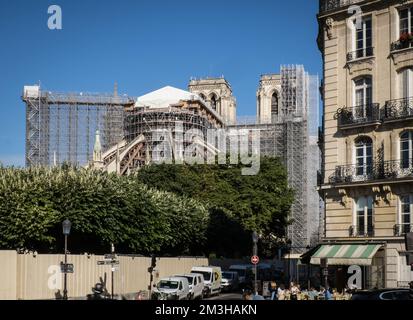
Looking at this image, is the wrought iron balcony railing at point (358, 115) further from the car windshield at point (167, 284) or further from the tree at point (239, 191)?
the tree at point (239, 191)

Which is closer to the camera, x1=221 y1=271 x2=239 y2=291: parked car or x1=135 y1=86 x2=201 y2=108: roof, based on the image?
x1=221 y1=271 x2=239 y2=291: parked car

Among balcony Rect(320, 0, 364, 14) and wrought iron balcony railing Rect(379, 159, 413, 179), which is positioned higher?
balcony Rect(320, 0, 364, 14)

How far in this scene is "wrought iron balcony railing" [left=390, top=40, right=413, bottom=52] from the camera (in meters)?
33.3

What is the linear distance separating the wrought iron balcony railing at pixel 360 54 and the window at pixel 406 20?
6.05 ft

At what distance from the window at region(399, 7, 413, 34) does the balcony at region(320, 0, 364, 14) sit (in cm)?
262

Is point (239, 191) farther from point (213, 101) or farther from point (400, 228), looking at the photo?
point (213, 101)

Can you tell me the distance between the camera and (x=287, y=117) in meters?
117

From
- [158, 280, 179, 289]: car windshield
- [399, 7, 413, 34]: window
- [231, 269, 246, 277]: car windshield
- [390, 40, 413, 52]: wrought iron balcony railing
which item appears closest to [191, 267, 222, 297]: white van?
[158, 280, 179, 289]: car windshield

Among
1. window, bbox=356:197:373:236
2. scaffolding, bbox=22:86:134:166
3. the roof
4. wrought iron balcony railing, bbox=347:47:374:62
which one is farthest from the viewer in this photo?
the roof

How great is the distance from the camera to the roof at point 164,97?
13138 centimetres

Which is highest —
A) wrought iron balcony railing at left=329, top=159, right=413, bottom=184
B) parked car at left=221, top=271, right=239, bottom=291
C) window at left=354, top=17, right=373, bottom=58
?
window at left=354, top=17, right=373, bottom=58

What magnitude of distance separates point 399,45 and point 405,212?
7.86 m

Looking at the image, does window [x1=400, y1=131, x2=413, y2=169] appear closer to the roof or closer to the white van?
the white van

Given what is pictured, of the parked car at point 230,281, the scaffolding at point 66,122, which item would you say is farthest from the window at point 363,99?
the scaffolding at point 66,122
